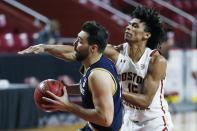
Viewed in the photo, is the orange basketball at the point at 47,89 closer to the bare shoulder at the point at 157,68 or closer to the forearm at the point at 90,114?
the forearm at the point at 90,114

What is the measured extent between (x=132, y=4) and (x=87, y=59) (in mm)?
12811

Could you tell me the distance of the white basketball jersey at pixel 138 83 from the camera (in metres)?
5.38

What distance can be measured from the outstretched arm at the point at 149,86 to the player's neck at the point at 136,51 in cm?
24

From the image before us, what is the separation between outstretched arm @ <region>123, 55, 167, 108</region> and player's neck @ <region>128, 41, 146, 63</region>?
0.24 m

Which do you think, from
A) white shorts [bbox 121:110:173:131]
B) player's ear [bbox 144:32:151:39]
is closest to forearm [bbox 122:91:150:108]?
white shorts [bbox 121:110:173:131]

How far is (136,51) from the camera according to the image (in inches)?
216

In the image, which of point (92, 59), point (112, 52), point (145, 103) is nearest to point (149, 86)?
point (145, 103)

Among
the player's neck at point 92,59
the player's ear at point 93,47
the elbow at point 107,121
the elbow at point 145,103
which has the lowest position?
the elbow at point 145,103

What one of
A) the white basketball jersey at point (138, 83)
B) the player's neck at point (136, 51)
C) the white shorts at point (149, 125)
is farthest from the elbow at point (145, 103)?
the player's neck at point (136, 51)

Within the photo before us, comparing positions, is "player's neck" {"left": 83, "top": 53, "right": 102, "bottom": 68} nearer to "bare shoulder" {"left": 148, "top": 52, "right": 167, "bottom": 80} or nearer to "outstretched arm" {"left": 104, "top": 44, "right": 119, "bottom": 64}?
"bare shoulder" {"left": 148, "top": 52, "right": 167, "bottom": 80}

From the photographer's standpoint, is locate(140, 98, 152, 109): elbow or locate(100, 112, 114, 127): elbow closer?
locate(100, 112, 114, 127): elbow

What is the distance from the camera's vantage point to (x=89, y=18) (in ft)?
50.3

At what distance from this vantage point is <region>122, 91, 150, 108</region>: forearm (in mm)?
5152

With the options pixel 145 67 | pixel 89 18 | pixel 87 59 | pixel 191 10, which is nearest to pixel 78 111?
pixel 87 59
